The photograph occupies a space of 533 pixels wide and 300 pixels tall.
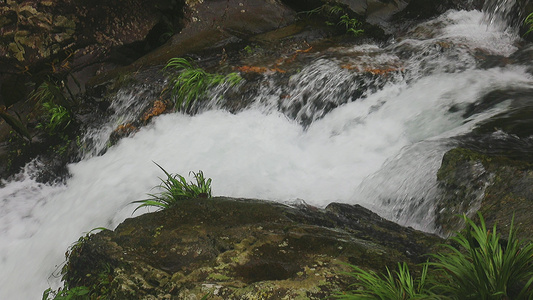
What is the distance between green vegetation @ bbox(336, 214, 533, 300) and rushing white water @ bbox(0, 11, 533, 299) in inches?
50.1

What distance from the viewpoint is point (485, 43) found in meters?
6.55

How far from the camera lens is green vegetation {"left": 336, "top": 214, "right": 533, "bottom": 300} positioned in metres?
2.13

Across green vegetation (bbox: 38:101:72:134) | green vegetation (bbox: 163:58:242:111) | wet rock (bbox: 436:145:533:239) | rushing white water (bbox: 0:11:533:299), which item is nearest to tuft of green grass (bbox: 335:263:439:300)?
wet rock (bbox: 436:145:533:239)

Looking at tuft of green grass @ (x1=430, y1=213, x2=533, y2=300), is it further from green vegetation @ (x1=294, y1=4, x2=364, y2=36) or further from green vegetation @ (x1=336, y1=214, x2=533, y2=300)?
green vegetation @ (x1=294, y1=4, x2=364, y2=36)

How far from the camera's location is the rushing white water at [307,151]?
4.36 m

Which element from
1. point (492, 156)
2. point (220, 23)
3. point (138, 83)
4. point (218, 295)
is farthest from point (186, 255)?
point (220, 23)

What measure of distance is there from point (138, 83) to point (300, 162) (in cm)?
337

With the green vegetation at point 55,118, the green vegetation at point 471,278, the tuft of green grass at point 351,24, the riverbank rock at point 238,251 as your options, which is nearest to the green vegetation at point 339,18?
the tuft of green grass at point 351,24

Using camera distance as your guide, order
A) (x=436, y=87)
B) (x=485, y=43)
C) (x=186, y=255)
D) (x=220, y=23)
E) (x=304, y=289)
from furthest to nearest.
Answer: (x=220, y=23), (x=485, y=43), (x=436, y=87), (x=186, y=255), (x=304, y=289)

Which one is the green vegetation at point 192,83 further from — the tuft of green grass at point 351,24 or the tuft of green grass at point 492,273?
the tuft of green grass at point 492,273

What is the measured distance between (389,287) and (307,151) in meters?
3.15

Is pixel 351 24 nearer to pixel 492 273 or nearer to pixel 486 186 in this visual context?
pixel 486 186

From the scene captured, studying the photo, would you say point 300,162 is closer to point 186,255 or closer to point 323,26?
point 186,255

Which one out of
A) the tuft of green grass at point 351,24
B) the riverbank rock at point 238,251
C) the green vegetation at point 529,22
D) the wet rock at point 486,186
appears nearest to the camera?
the riverbank rock at point 238,251
